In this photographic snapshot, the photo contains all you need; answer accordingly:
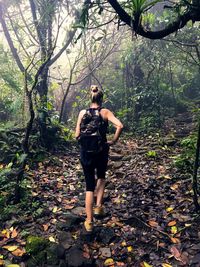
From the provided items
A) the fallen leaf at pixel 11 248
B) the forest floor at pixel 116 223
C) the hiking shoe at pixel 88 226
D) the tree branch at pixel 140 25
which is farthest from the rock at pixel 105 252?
the tree branch at pixel 140 25

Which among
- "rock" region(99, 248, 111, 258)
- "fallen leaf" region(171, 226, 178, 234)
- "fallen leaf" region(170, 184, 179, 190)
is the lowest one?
"rock" region(99, 248, 111, 258)

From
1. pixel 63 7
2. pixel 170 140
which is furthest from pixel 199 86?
pixel 63 7

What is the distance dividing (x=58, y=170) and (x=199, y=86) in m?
9.47

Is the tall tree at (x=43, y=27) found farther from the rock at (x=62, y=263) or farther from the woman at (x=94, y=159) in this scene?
the rock at (x=62, y=263)

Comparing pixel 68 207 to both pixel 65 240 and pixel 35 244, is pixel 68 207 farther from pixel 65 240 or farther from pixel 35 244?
pixel 35 244

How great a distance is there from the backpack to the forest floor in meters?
1.26

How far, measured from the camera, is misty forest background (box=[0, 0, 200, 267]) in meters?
4.42

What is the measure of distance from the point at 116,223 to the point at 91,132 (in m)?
1.59

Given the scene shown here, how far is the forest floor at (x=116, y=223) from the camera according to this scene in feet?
12.0

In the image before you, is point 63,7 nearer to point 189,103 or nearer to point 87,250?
point 189,103

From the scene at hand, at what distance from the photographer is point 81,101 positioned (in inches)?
495

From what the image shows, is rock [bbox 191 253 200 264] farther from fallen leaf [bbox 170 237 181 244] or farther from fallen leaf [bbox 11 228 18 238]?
fallen leaf [bbox 11 228 18 238]

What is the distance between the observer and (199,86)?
1335cm

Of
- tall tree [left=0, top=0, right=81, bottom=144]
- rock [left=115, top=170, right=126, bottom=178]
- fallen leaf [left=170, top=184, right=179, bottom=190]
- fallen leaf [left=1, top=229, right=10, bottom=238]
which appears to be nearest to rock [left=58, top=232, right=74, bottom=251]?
fallen leaf [left=1, top=229, right=10, bottom=238]
